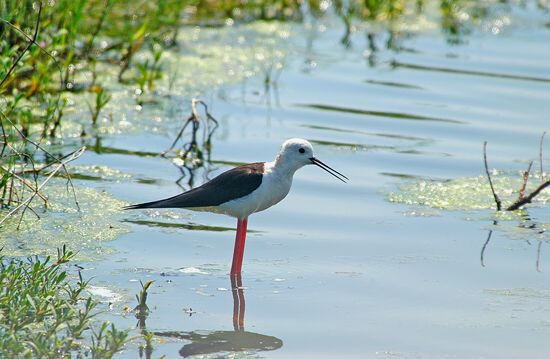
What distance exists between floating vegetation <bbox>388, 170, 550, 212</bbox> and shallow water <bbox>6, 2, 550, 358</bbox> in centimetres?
5

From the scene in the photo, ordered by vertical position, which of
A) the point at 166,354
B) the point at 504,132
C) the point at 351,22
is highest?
the point at 351,22

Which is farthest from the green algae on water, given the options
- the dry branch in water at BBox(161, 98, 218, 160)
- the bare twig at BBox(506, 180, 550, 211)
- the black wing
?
the bare twig at BBox(506, 180, 550, 211)

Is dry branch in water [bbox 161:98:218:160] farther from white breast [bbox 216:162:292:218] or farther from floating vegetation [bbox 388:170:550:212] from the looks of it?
white breast [bbox 216:162:292:218]

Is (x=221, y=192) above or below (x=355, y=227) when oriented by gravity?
above

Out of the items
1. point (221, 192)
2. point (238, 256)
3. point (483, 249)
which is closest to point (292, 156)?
point (221, 192)

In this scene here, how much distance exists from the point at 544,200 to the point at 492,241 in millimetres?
876

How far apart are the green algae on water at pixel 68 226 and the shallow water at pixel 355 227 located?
10 centimetres

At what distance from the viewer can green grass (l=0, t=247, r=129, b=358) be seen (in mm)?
4160

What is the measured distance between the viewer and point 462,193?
23.1 feet

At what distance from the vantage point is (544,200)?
6910 millimetres

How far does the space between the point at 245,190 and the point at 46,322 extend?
4.89ft

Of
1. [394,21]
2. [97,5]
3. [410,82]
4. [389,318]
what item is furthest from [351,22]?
[389,318]

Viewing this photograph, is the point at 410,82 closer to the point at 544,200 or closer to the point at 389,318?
the point at 544,200

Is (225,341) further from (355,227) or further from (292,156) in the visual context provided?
(355,227)
